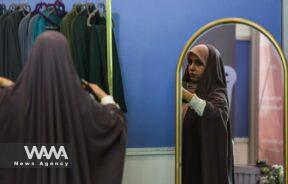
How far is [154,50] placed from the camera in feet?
7.56

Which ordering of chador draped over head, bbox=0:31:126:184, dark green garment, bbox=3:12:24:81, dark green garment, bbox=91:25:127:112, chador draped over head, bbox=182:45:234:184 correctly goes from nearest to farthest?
1. chador draped over head, bbox=0:31:126:184
2. dark green garment, bbox=3:12:24:81
3. dark green garment, bbox=91:25:127:112
4. chador draped over head, bbox=182:45:234:184

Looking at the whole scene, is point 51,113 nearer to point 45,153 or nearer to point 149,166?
point 45,153

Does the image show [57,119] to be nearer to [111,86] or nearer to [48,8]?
[111,86]

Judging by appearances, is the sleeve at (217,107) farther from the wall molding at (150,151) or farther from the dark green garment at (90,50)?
the dark green garment at (90,50)

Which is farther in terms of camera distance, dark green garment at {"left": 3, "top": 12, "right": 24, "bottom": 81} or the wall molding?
the wall molding

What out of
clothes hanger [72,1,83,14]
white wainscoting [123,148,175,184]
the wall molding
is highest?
clothes hanger [72,1,83,14]

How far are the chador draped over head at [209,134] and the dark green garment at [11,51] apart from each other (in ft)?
2.96

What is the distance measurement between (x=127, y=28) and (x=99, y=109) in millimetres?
829

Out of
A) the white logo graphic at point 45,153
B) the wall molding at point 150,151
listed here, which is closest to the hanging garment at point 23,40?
the white logo graphic at point 45,153

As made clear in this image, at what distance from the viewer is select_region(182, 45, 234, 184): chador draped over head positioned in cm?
218

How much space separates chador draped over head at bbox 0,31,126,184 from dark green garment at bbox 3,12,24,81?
42cm

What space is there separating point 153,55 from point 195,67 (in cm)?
26

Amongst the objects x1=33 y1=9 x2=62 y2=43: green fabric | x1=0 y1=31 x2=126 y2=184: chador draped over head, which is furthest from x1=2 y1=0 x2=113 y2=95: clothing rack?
x1=0 y1=31 x2=126 y2=184: chador draped over head

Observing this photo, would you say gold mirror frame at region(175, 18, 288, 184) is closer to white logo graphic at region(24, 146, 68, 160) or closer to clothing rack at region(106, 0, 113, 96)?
clothing rack at region(106, 0, 113, 96)
